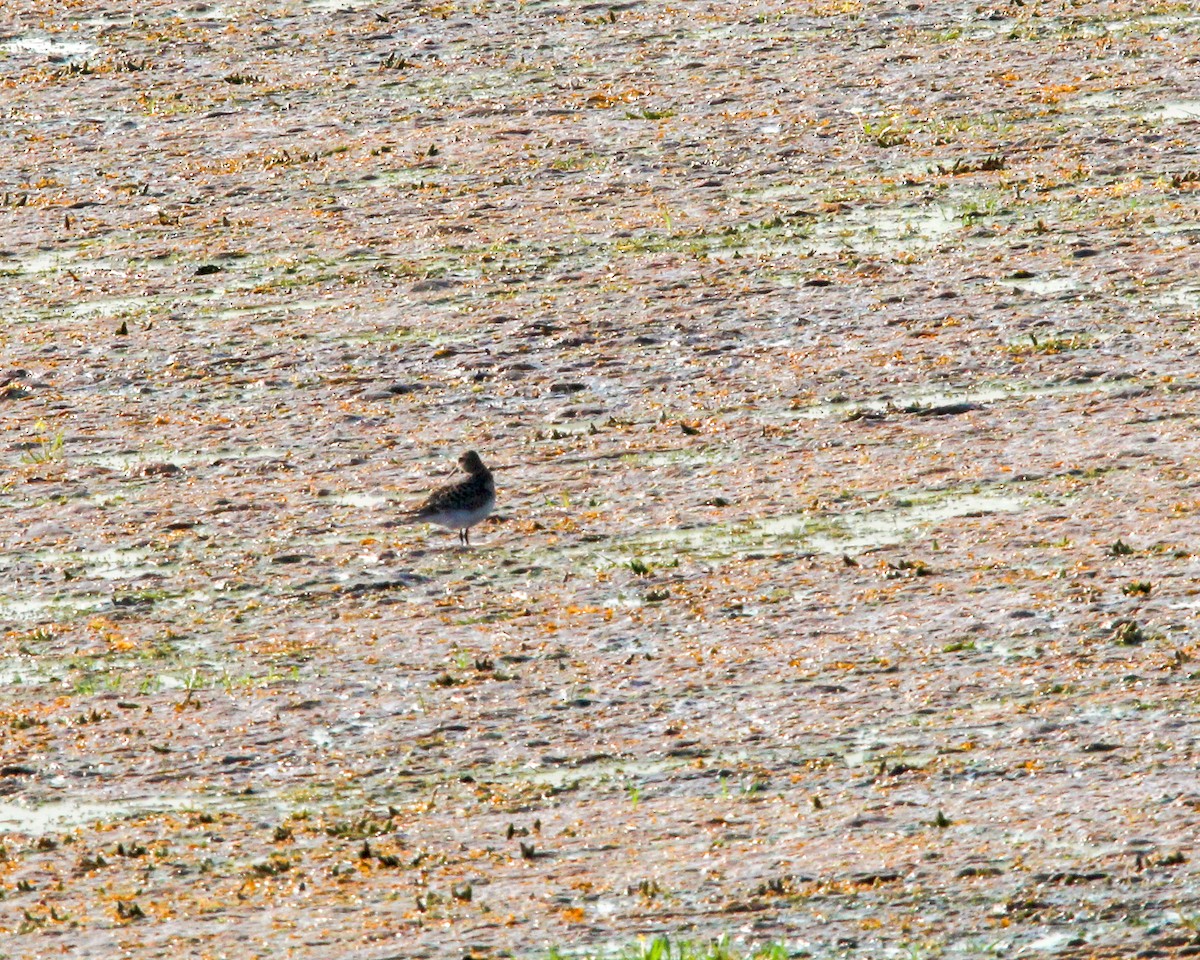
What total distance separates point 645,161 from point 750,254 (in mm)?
1519

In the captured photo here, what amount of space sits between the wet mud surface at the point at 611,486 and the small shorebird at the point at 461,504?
0.65ft

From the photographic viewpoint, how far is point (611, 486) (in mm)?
9523

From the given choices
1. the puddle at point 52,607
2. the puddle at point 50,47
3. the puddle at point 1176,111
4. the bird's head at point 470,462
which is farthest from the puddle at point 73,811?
the puddle at point 50,47

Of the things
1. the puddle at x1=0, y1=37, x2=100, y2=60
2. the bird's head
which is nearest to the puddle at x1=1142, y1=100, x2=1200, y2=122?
the bird's head

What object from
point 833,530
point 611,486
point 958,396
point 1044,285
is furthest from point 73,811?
point 1044,285

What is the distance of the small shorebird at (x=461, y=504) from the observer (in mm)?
Answer: 8773

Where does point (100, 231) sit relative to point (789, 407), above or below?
above

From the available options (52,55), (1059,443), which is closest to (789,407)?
(1059,443)

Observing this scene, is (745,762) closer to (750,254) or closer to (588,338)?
(588,338)

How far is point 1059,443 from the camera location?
31.4 feet

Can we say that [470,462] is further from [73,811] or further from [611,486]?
[73,811]

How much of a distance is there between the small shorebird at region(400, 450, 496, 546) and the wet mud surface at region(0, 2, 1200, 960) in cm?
20

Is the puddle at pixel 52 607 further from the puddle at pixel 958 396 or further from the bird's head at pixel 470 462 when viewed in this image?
the puddle at pixel 958 396

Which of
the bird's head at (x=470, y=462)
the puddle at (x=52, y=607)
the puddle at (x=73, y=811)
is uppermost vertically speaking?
the bird's head at (x=470, y=462)
